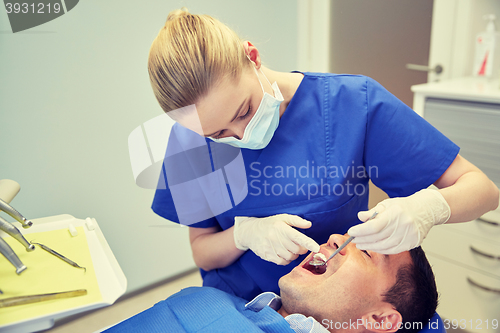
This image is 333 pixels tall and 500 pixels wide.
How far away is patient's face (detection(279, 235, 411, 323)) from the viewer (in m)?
1.03

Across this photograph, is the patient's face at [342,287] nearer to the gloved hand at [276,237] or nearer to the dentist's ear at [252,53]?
the gloved hand at [276,237]

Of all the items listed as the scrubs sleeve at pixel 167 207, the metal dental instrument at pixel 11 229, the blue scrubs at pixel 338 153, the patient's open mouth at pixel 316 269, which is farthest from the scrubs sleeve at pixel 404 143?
the metal dental instrument at pixel 11 229

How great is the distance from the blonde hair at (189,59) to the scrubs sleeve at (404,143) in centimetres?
42

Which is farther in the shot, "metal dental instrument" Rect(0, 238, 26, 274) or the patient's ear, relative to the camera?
the patient's ear

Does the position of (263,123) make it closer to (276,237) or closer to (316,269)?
(276,237)

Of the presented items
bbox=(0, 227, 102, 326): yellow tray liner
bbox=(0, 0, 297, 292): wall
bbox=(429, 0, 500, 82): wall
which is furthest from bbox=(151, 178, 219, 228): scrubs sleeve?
bbox=(429, 0, 500, 82): wall

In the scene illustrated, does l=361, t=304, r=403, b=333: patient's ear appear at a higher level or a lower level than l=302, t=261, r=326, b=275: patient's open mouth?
lower

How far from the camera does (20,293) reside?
29.5 inches

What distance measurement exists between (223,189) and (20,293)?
59 centimetres

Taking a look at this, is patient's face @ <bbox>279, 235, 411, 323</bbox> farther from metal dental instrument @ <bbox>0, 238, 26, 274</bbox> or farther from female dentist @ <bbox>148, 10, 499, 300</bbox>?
metal dental instrument @ <bbox>0, 238, 26, 274</bbox>

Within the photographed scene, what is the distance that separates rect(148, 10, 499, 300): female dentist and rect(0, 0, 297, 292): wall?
0.52 metres

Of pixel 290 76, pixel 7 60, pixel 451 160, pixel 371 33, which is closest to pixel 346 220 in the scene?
pixel 451 160

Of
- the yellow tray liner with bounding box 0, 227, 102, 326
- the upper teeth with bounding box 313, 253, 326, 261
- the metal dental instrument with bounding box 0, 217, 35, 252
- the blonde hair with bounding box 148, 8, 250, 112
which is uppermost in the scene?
the blonde hair with bounding box 148, 8, 250, 112

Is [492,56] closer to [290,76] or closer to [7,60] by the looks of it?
[290,76]
